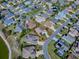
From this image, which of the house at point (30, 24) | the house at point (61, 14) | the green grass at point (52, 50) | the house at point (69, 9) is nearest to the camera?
the green grass at point (52, 50)

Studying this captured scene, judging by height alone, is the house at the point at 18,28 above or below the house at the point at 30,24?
below

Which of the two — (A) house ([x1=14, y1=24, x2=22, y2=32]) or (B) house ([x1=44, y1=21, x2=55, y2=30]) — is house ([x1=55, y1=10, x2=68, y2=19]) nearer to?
(B) house ([x1=44, y1=21, x2=55, y2=30])

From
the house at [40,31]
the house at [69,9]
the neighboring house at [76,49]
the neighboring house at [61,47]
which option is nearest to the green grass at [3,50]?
the house at [40,31]

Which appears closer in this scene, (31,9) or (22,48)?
(22,48)

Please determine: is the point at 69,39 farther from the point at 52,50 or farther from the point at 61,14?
the point at 61,14

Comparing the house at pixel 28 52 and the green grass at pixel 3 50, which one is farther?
→ the green grass at pixel 3 50

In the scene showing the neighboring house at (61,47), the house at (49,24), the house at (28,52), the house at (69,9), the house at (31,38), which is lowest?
the house at (28,52)

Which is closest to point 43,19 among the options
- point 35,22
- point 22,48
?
point 35,22

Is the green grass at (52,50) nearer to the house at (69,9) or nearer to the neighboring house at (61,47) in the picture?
the neighboring house at (61,47)

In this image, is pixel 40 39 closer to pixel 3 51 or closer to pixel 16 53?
pixel 16 53
